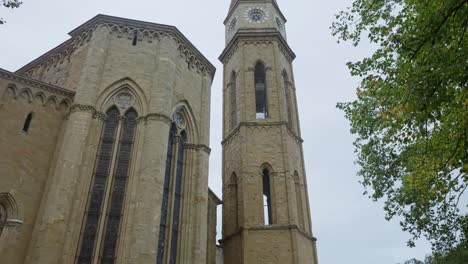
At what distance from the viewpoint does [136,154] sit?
1273 cm

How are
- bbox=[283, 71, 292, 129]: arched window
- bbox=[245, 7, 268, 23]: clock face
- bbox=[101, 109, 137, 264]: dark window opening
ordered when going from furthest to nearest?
bbox=[245, 7, 268, 23]: clock face
bbox=[283, 71, 292, 129]: arched window
bbox=[101, 109, 137, 264]: dark window opening

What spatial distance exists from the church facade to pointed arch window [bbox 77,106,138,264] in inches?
1.3

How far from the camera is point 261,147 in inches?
797

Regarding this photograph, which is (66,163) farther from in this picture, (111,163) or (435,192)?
(435,192)

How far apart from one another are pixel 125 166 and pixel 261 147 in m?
9.03

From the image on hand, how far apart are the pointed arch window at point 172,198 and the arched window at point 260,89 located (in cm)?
900

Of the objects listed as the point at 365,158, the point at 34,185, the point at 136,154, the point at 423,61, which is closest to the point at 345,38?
the point at 423,61

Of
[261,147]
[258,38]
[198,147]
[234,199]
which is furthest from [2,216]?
[258,38]

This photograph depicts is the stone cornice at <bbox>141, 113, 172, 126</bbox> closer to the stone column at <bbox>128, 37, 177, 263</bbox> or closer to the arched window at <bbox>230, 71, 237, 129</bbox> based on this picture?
the stone column at <bbox>128, 37, 177, 263</bbox>

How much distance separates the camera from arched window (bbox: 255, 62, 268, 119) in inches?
910

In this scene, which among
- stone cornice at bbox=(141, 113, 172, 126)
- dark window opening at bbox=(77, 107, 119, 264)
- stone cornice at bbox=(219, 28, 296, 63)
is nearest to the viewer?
dark window opening at bbox=(77, 107, 119, 264)

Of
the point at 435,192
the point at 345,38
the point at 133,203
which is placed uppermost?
the point at 345,38

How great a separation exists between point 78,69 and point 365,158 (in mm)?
11089

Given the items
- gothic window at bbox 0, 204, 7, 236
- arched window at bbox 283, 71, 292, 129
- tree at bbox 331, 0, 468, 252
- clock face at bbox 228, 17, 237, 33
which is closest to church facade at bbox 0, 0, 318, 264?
gothic window at bbox 0, 204, 7, 236
